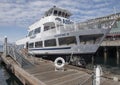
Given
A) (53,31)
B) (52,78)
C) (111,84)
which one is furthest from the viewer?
(53,31)

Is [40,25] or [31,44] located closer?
[40,25]

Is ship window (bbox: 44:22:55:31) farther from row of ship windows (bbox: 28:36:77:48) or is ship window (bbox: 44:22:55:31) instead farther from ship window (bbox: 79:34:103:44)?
ship window (bbox: 79:34:103:44)

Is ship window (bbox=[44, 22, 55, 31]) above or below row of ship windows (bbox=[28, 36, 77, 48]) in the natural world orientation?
above

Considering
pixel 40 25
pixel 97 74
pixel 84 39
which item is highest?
pixel 40 25

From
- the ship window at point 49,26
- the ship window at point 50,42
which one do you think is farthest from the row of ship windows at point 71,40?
the ship window at point 49,26

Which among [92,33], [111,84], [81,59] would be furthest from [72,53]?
[111,84]

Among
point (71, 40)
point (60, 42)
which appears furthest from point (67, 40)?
point (60, 42)

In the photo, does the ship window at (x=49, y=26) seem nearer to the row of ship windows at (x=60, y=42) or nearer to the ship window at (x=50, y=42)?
the row of ship windows at (x=60, y=42)

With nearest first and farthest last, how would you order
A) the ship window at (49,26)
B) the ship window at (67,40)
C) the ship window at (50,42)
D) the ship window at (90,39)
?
the ship window at (90,39) → the ship window at (67,40) → the ship window at (50,42) → the ship window at (49,26)

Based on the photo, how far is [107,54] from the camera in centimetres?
3366

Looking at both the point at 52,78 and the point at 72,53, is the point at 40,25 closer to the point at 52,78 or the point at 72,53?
the point at 72,53

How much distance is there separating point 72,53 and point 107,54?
15.5m

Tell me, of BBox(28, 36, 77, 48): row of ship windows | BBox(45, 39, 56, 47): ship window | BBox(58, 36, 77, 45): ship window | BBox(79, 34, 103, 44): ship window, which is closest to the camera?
BBox(79, 34, 103, 44): ship window

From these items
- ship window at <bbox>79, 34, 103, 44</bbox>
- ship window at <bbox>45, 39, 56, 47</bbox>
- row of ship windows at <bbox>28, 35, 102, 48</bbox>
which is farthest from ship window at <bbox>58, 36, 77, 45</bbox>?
ship window at <bbox>45, 39, 56, 47</bbox>
